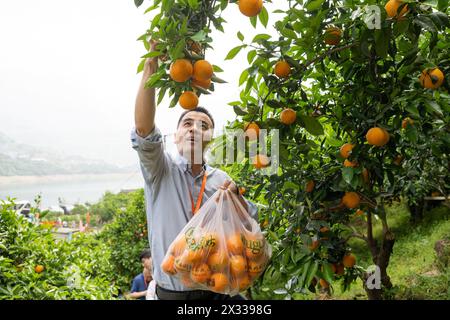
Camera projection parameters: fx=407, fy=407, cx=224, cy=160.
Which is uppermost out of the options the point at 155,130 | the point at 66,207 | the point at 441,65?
the point at 441,65

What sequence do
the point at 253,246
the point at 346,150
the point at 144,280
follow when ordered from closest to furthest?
the point at 253,246 → the point at 346,150 → the point at 144,280

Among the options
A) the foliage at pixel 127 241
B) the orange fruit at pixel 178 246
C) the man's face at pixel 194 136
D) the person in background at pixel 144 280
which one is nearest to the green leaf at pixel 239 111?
the man's face at pixel 194 136

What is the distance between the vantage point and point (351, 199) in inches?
61.3

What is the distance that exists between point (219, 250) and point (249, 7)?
2.28ft

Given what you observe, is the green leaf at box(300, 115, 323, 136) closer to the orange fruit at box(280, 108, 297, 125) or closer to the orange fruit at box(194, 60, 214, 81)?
the orange fruit at box(280, 108, 297, 125)

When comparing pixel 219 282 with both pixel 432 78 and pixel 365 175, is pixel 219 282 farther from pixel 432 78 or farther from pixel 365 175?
pixel 432 78

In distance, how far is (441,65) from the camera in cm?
139

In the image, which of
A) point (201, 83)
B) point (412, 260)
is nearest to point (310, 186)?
point (201, 83)

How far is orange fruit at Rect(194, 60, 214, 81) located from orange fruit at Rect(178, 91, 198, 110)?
5cm

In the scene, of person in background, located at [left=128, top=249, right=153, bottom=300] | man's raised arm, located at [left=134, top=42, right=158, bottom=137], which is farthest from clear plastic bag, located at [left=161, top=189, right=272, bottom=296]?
person in background, located at [left=128, top=249, right=153, bottom=300]

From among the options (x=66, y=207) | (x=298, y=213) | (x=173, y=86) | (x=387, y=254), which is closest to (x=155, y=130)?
(x=173, y=86)

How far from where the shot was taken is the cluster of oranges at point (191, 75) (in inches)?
41.1
